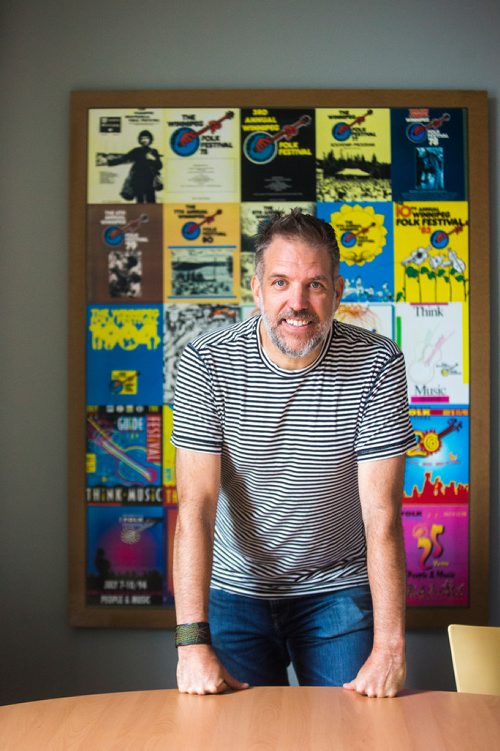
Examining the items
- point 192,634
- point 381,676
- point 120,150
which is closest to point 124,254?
point 120,150

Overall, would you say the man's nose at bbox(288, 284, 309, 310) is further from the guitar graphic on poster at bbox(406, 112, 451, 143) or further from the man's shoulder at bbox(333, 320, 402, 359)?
the guitar graphic on poster at bbox(406, 112, 451, 143)

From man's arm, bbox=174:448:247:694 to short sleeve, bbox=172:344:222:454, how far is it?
0.08ft

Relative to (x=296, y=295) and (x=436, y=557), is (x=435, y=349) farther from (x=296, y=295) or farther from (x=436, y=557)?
(x=296, y=295)

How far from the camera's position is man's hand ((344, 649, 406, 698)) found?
158 cm

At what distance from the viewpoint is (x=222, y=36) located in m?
2.77

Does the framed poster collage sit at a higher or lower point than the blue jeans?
higher

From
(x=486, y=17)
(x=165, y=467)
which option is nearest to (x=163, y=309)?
(x=165, y=467)

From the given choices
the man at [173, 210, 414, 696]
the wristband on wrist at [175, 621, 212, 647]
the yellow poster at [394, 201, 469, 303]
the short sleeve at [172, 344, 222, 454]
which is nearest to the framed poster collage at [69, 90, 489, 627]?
the yellow poster at [394, 201, 469, 303]

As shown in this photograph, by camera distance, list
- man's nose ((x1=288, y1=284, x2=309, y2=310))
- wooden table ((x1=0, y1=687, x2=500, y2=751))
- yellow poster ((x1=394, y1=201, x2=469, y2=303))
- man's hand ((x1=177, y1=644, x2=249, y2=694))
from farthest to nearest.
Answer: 1. yellow poster ((x1=394, y1=201, x2=469, y2=303))
2. man's nose ((x1=288, y1=284, x2=309, y2=310))
3. man's hand ((x1=177, y1=644, x2=249, y2=694))
4. wooden table ((x1=0, y1=687, x2=500, y2=751))

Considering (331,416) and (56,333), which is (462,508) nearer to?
(331,416)

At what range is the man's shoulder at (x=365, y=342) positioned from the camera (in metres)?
1.88

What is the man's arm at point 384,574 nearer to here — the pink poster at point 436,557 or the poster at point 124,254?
the pink poster at point 436,557

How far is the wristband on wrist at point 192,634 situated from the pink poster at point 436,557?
125cm

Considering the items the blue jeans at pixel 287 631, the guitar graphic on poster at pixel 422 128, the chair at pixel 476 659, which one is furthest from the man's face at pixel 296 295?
the guitar graphic on poster at pixel 422 128
